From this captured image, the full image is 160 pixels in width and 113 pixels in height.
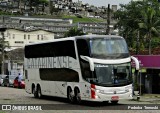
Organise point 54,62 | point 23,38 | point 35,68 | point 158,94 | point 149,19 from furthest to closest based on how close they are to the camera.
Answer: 1. point 23,38
2. point 149,19
3. point 158,94
4. point 35,68
5. point 54,62

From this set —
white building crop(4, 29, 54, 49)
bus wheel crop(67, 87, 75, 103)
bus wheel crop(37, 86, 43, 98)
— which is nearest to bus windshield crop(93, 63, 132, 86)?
bus wheel crop(67, 87, 75, 103)

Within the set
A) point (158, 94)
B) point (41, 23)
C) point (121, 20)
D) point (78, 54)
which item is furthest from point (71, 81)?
point (41, 23)

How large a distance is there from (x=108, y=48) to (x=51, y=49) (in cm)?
A: 520

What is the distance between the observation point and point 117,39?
85.7ft

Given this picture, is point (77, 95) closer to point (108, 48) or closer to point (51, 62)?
point (108, 48)

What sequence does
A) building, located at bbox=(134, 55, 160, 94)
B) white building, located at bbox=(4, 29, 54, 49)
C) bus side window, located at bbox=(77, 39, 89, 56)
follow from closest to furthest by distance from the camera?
bus side window, located at bbox=(77, 39, 89, 56) < building, located at bbox=(134, 55, 160, 94) < white building, located at bbox=(4, 29, 54, 49)

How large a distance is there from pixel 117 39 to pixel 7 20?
145047 mm

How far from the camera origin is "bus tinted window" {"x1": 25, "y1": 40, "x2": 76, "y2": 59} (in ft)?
88.5

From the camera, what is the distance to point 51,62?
2934 centimetres

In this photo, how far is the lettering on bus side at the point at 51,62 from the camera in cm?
2700

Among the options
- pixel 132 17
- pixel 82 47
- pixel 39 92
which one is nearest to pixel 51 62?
pixel 39 92

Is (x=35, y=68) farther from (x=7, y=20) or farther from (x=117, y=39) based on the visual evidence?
(x=7, y=20)

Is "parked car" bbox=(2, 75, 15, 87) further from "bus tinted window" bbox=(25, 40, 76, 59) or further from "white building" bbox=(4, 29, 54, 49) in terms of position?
"white building" bbox=(4, 29, 54, 49)

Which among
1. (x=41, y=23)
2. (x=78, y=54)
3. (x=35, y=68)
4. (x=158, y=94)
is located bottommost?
(x=41, y=23)
